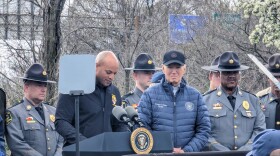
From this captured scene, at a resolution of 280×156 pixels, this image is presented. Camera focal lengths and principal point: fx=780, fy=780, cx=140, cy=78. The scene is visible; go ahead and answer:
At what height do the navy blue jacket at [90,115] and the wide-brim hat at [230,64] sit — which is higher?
the wide-brim hat at [230,64]

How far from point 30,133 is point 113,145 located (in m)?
2.44

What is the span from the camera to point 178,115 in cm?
796

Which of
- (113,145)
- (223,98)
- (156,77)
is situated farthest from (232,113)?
(113,145)

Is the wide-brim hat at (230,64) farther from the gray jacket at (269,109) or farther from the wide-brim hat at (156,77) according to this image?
the wide-brim hat at (156,77)

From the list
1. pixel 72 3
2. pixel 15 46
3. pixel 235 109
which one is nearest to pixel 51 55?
pixel 15 46

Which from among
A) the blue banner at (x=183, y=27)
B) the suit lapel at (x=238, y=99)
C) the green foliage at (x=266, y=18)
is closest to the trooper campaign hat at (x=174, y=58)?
the suit lapel at (x=238, y=99)

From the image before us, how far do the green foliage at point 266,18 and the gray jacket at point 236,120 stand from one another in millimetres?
9100

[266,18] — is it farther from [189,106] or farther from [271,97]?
[189,106]

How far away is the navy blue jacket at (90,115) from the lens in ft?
25.1

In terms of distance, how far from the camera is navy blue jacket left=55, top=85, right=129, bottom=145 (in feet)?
25.1

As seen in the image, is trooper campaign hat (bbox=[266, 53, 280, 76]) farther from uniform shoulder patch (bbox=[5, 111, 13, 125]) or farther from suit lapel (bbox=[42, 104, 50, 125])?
uniform shoulder patch (bbox=[5, 111, 13, 125])

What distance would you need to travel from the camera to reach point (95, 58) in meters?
7.40

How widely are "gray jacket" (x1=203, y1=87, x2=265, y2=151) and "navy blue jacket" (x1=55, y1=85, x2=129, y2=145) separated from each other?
1132 mm

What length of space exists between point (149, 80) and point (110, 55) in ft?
6.77
